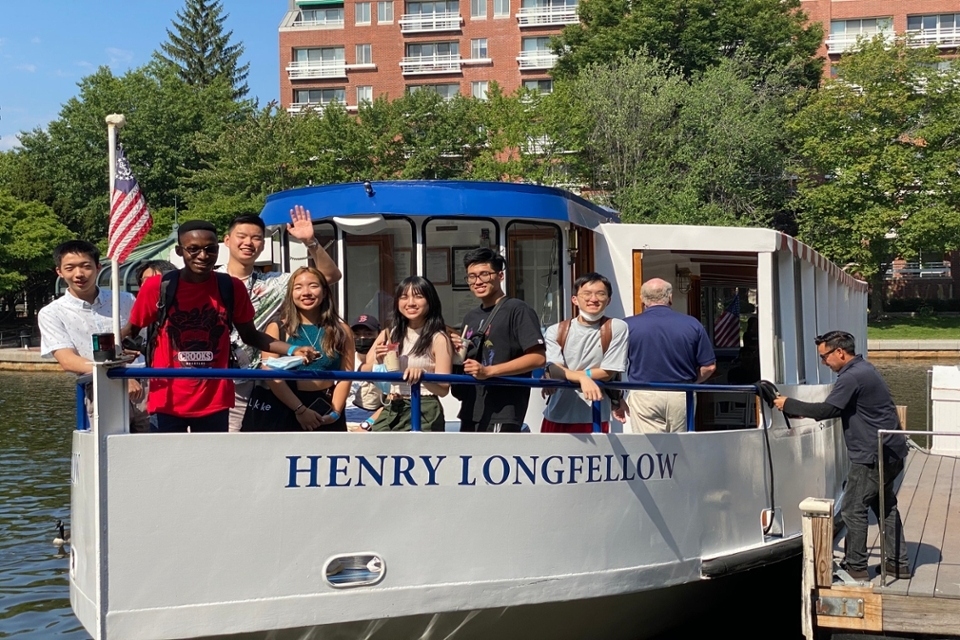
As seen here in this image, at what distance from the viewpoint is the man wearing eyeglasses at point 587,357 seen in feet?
21.6

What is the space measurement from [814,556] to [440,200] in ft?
12.3

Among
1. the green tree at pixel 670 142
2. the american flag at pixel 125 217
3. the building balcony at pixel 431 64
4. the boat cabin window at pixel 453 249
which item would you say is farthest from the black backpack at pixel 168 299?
the building balcony at pixel 431 64

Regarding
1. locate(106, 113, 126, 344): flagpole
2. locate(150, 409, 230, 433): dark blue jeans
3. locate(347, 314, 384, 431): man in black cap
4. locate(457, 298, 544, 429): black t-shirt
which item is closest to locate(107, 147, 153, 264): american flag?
locate(106, 113, 126, 344): flagpole

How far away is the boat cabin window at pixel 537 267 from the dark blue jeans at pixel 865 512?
8.67 ft

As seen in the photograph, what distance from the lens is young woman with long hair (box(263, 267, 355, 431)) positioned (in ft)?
19.7

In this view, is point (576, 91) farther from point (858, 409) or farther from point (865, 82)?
point (858, 409)

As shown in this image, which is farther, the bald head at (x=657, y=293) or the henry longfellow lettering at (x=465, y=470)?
the bald head at (x=657, y=293)

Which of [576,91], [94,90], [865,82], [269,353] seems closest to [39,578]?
A: [269,353]

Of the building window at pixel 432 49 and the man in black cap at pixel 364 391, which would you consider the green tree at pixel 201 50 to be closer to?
the building window at pixel 432 49

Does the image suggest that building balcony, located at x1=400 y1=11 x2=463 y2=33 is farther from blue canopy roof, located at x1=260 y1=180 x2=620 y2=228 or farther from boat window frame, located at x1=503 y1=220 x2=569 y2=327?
blue canopy roof, located at x1=260 y1=180 x2=620 y2=228

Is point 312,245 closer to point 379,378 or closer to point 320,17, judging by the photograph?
point 379,378

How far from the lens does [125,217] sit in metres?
5.17

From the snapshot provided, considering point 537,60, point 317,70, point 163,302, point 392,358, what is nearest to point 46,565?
point 392,358

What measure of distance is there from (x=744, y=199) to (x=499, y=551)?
45114mm
